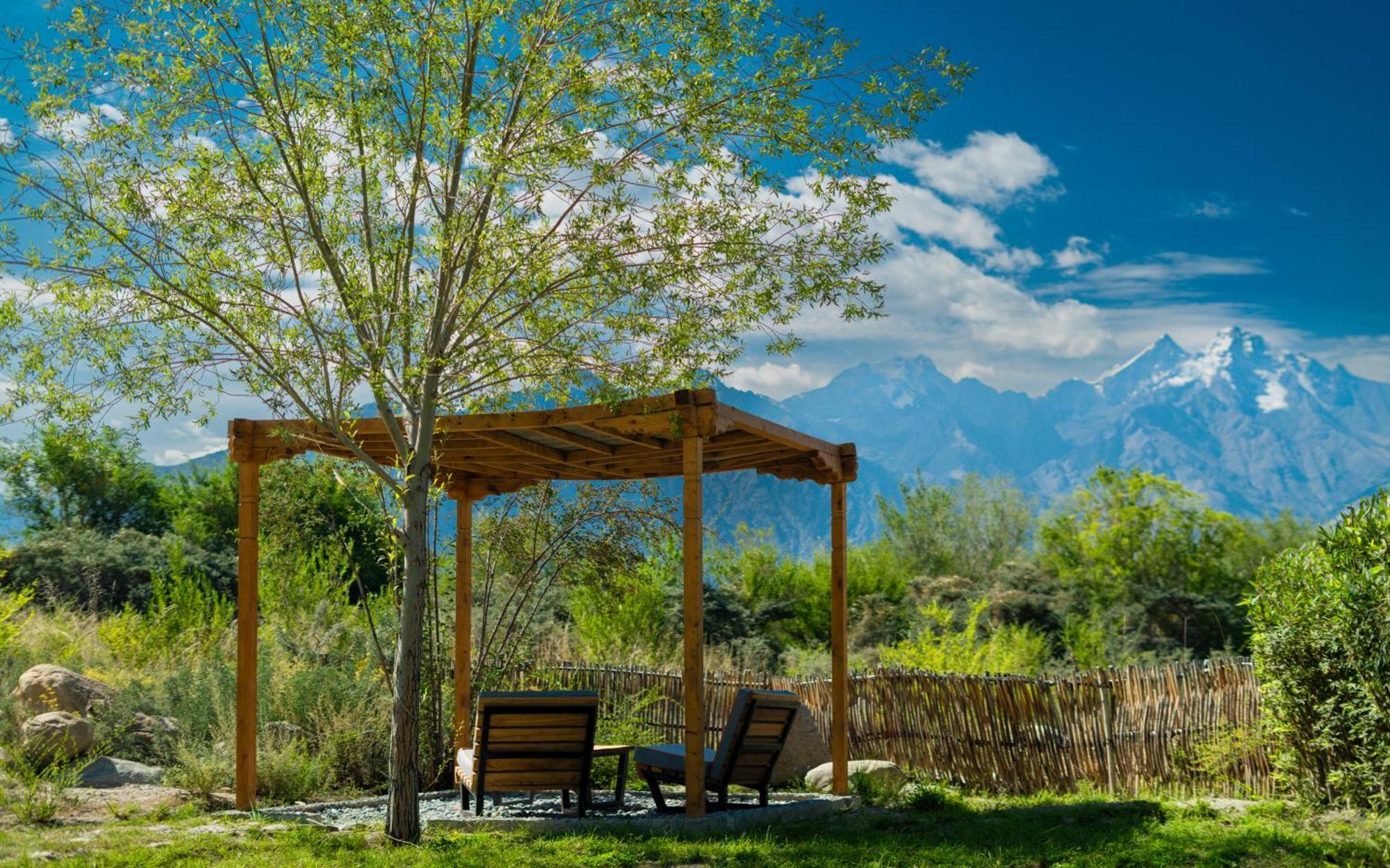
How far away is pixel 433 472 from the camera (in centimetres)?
898

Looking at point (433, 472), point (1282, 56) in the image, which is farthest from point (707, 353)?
point (1282, 56)

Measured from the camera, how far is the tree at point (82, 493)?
2658 cm

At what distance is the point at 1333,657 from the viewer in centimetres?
646

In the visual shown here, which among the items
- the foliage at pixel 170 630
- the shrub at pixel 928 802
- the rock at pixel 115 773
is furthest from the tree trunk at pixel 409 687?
the foliage at pixel 170 630

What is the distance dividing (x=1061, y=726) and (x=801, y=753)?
219cm

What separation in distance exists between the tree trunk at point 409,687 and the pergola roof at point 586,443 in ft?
2.02

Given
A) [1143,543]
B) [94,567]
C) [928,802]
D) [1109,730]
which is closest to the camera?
[928,802]

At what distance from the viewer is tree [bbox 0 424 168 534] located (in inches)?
1046

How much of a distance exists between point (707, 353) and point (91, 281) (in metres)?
3.54

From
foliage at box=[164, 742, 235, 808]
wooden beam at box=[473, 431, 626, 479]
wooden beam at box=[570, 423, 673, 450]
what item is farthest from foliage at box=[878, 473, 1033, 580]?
foliage at box=[164, 742, 235, 808]

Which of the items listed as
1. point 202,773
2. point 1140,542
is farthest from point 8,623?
point 1140,542

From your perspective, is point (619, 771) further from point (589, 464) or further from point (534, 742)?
point (589, 464)

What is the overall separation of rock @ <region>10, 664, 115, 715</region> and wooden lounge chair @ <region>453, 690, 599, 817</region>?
4.27 metres

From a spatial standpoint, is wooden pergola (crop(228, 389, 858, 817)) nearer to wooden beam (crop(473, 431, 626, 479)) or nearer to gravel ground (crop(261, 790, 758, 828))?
wooden beam (crop(473, 431, 626, 479))
